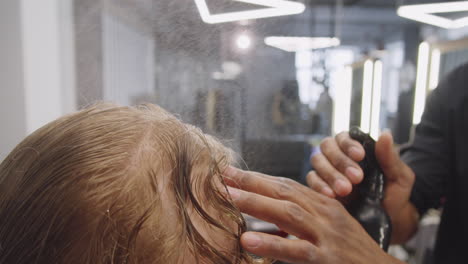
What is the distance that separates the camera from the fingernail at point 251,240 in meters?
0.44

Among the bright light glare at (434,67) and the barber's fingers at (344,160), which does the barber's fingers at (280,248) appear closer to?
the barber's fingers at (344,160)

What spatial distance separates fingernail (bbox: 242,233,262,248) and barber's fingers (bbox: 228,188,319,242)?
0.04 meters

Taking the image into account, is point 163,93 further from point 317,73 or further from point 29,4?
point 317,73

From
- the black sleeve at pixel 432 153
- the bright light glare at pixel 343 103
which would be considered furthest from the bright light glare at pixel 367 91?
the black sleeve at pixel 432 153

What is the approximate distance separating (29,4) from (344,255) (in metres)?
0.75

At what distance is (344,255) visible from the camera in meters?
Answer: 0.50

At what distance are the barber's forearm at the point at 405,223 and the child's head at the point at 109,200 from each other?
649 mm

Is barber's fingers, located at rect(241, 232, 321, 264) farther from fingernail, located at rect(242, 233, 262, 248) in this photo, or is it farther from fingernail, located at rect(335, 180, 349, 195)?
fingernail, located at rect(335, 180, 349, 195)

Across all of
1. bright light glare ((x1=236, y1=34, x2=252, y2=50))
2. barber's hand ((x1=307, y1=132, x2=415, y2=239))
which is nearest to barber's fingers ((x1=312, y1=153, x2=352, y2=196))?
barber's hand ((x1=307, y1=132, x2=415, y2=239))

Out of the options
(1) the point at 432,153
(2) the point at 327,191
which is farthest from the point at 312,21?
(2) the point at 327,191

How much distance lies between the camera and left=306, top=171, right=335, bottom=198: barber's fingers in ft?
2.19

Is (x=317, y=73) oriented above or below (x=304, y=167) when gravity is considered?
above

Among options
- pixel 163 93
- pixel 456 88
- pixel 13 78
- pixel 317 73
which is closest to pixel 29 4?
pixel 13 78

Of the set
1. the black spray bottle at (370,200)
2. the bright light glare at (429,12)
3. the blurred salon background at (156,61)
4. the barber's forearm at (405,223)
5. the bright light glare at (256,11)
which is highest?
the bright light glare at (429,12)
